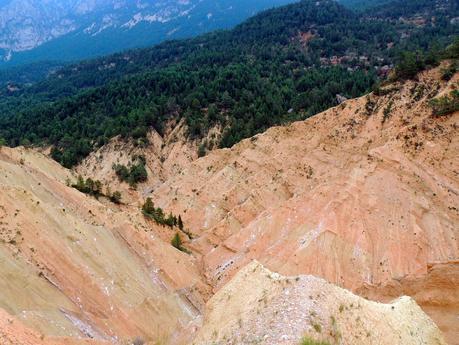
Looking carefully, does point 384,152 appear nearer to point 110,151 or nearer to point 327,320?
point 327,320

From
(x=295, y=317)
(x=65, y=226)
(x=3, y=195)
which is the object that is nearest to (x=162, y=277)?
(x=65, y=226)

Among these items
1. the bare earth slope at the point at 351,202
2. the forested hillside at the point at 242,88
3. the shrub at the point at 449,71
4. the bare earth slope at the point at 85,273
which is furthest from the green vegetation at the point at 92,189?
the shrub at the point at 449,71

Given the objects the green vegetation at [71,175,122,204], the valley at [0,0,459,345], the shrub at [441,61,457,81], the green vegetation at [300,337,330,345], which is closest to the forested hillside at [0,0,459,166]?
the shrub at [441,61,457,81]

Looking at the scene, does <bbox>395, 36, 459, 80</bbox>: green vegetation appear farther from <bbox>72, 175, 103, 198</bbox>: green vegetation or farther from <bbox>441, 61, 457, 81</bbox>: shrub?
<bbox>72, 175, 103, 198</bbox>: green vegetation

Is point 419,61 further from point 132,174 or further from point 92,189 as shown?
point 132,174

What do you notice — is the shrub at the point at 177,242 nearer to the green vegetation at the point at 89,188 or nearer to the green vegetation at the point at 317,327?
the green vegetation at the point at 89,188

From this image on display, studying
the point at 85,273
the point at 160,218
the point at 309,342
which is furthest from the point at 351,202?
the point at 309,342
